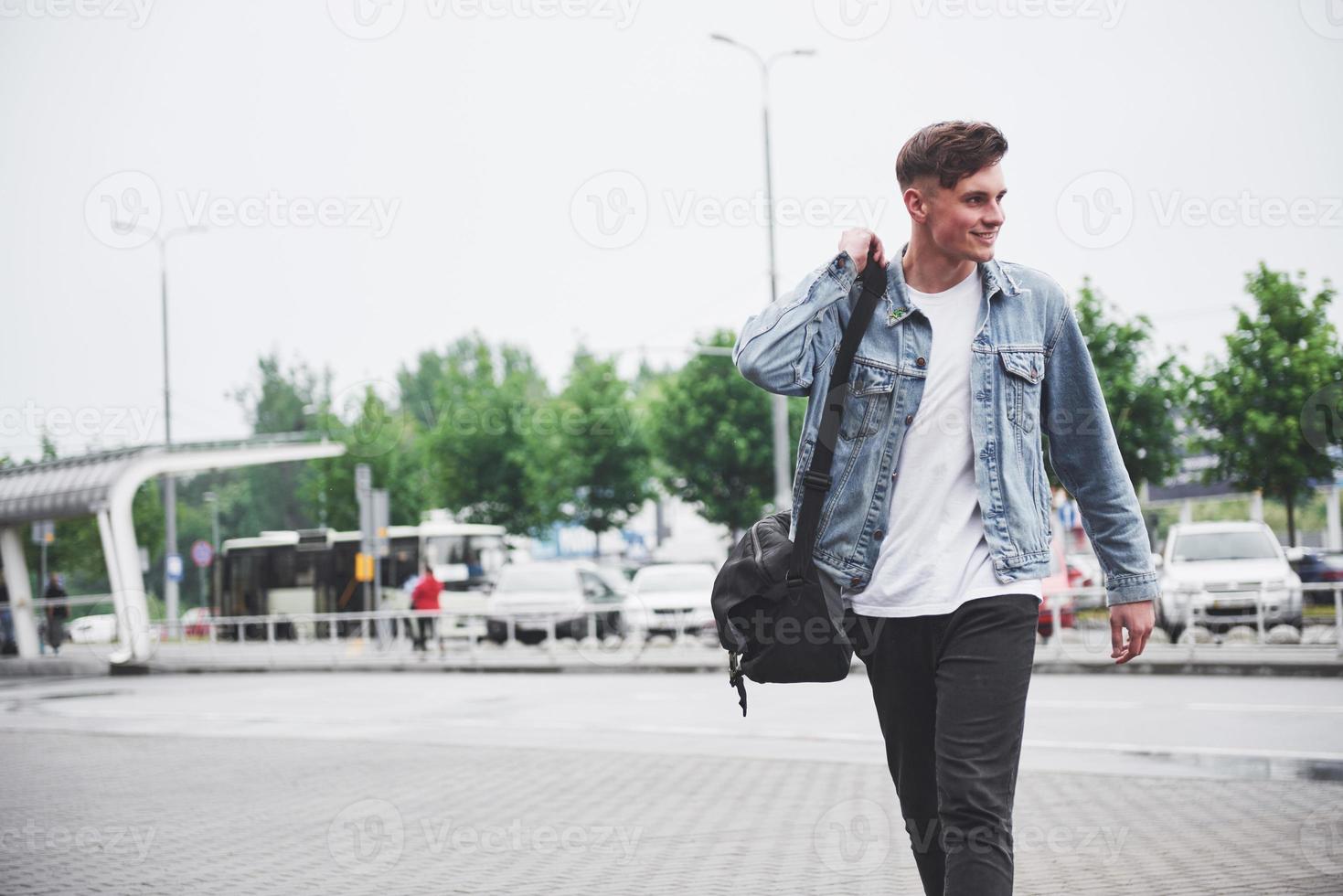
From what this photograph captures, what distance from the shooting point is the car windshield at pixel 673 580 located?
24.9 metres

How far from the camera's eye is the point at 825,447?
316 centimetres

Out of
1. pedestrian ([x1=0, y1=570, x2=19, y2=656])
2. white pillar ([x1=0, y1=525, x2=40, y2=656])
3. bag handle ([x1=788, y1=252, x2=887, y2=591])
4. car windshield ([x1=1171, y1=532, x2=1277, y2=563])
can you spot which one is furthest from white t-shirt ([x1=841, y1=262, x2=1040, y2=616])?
pedestrian ([x1=0, y1=570, x2=19, y2=656])

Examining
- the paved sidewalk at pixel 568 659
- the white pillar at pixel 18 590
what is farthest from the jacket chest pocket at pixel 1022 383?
the white pillar at pixel 18 590

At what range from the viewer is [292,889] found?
5.48 meters

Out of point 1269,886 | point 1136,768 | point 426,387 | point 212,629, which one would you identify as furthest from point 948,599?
point 426,387

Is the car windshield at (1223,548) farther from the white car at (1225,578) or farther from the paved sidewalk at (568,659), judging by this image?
the paved sidewalk at (568,659)

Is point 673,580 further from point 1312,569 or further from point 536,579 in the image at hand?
point 1312,569

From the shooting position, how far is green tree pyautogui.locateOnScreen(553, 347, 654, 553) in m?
50.9

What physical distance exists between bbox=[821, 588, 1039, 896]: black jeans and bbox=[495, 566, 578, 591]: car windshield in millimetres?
22641

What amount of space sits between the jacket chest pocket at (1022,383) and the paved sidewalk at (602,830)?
2494 mm

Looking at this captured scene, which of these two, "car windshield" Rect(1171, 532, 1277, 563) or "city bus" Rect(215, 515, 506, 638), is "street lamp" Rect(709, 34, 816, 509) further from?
"city bus" Rect(215, 515, 506, 638)

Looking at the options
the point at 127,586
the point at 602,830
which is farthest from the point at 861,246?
the point at 127,586

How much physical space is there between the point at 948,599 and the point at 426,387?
326 ft

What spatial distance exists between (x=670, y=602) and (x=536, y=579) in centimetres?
292
